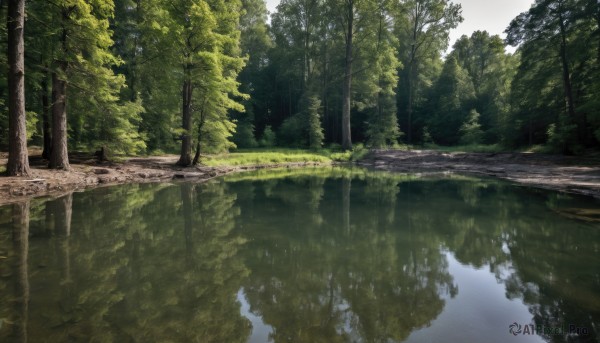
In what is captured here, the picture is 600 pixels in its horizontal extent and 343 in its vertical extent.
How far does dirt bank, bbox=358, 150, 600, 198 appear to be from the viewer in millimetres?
13416

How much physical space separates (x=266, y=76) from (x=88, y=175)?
35673mm

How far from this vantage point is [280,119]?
48.3 meters

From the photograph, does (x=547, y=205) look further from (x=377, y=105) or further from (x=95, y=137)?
(x=377, y=105)

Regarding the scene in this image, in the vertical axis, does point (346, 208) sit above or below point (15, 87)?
below

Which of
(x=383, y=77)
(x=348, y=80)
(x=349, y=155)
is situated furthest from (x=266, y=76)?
(x=349, y=155)

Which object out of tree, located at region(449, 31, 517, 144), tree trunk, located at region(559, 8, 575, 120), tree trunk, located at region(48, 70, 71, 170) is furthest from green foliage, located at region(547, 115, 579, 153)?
tree trunk, located at region(48, 70, 71, 170)

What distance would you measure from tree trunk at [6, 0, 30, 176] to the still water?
3199 millimetres

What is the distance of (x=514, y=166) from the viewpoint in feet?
65.6

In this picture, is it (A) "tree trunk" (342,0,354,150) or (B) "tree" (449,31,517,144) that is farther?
(B) "tree" (449,31,517,144)

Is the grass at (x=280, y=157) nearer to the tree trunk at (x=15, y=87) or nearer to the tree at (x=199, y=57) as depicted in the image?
the tree at (x=199, y=57)

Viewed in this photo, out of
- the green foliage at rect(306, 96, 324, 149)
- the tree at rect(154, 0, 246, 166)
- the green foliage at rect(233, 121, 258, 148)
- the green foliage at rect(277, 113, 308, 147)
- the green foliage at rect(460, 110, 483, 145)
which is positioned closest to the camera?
the tree at rect(154, 0, 246, 166)

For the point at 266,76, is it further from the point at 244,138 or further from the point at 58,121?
the point at 58,121

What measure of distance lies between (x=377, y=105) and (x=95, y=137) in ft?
86.6

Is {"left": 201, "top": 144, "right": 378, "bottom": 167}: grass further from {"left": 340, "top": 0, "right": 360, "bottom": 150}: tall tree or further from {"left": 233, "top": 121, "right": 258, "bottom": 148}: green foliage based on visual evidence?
{"left": 233, "top": 121, "right": 258, "bottom": 148}: green foliage
